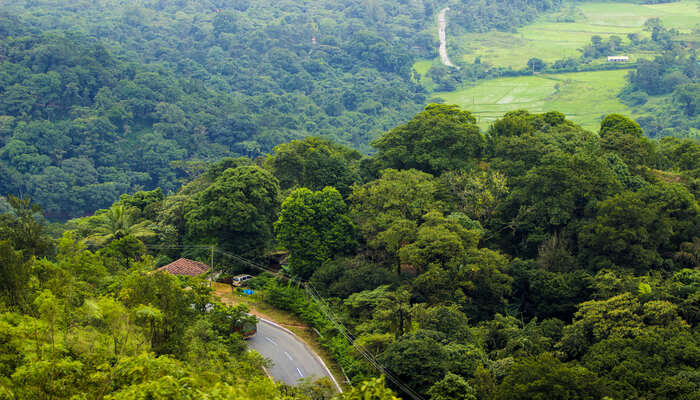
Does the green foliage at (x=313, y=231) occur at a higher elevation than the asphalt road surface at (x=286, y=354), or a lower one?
higher

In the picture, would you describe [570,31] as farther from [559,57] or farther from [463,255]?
[463,255]

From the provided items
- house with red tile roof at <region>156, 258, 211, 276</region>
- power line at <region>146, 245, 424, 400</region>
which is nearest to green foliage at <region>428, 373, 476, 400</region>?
power line at <region>146, 245, 424, 400</region>

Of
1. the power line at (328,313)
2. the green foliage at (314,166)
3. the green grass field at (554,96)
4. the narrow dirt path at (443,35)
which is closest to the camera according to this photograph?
the power line at (328,313)

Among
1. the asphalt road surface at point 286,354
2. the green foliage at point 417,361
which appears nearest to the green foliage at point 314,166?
the asphalt road surface at point 286,354

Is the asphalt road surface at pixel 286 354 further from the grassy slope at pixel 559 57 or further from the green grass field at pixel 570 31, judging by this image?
the green grass field at pixel 570 31

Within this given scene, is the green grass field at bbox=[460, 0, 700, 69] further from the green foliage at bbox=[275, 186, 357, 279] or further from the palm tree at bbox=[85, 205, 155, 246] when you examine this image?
the palm tree at bbox=[85, 205, 155, 246]

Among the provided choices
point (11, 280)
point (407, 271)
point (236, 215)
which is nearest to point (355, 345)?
point (407, 271)
